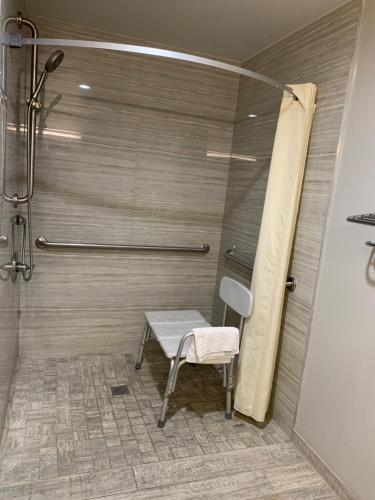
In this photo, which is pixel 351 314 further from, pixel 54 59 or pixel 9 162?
pixel 54 59

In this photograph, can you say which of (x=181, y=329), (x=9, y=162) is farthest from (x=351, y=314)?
(x=9, y=162)

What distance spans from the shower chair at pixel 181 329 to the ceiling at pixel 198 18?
1.47m

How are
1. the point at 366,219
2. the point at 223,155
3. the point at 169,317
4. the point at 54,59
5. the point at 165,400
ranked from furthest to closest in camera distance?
the point at 223,155 < the point at 169,317 < the point at 165,400 < the point at 54,59 < the point at 366,219

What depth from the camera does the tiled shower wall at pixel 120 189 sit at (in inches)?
92.7

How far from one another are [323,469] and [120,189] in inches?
78.7

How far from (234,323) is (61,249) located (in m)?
1.26

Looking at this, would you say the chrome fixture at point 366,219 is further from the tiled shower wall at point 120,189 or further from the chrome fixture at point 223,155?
the tiled shower wall at point 120,189

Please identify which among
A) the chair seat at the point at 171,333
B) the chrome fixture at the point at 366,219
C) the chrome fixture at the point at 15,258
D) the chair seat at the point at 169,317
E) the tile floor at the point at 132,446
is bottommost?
the tile floor at the point at 132,446

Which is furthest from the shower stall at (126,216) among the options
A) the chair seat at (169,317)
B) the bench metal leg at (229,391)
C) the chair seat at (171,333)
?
the chair seat at (171,333)

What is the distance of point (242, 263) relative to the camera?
246 centimetres

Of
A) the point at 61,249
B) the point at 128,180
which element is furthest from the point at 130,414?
the point at 128,180

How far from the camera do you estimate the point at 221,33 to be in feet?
7.22

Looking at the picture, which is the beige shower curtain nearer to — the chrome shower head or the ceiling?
the ceiling

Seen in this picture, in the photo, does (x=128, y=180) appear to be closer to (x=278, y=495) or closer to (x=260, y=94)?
(x=260, y=94)
